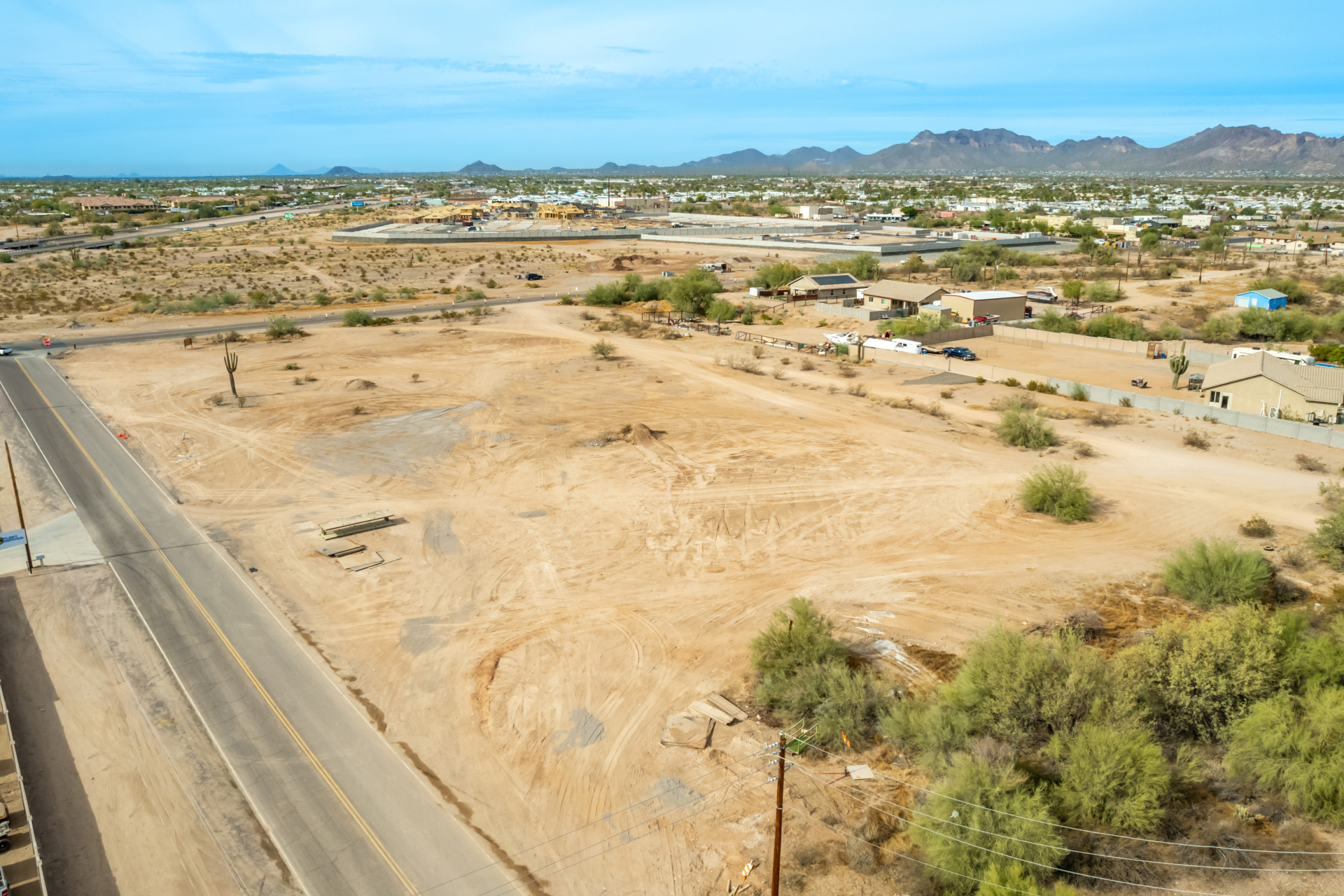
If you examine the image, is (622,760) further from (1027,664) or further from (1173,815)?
(1173,815)

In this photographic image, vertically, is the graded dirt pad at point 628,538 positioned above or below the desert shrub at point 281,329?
below

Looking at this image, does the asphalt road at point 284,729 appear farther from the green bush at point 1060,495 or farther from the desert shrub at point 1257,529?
the desert shrub at point 1257,529

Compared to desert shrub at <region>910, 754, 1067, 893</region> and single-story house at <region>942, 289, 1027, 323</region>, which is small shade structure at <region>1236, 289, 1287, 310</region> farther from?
desert shrub at <region>910, 754, 1067, 893</region>

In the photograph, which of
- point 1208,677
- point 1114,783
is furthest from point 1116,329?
point 1114,783

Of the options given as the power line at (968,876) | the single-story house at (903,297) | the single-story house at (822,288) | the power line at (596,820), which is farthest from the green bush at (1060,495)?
the single-story house at (822,288)

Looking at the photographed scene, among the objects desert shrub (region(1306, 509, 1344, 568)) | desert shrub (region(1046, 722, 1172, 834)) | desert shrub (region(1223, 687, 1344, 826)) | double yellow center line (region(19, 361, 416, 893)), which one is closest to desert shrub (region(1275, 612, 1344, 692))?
desert shrub (region(1223, 687, 1344, 826))

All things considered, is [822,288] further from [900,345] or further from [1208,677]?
[1208,677]
